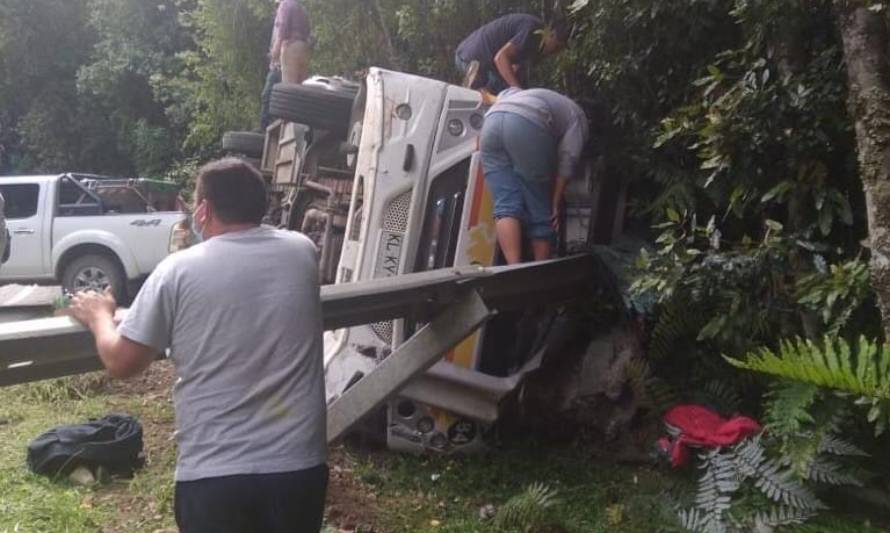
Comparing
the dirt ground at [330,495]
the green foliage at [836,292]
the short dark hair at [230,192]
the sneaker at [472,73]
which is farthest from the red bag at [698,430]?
the sneaker at [472,73]

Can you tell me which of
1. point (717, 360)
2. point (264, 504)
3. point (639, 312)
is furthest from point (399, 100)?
point (264, 504)

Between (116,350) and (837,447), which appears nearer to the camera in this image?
(116,350)

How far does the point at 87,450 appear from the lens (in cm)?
474

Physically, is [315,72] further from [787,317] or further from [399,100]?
[787,317]

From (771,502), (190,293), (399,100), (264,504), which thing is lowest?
(771,502)

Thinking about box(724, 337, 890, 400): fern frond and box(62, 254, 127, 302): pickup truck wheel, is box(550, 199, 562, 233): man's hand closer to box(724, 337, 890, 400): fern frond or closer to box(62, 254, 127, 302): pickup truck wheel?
box(724, 337, 890, 400): fern frond

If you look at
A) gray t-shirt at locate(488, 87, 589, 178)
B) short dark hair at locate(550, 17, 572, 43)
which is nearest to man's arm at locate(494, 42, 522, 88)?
short dark hair at locate(550, 17, 572, 43)

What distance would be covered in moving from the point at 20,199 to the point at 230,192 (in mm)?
10672

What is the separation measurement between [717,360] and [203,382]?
2898mm

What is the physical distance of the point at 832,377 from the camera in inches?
115

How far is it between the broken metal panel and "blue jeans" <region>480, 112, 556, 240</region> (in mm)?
A: 1019

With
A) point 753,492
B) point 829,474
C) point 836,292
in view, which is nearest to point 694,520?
point 753,492

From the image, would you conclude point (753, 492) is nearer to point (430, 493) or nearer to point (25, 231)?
point (430, 493)

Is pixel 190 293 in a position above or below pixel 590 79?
below
